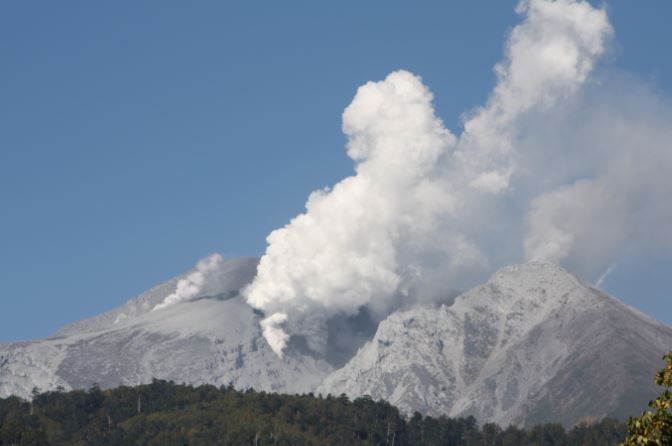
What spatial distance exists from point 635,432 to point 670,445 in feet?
6.01

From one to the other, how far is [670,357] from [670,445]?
471cm

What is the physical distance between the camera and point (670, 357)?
192ft

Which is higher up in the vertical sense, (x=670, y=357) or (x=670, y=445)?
(x=670, y=357)

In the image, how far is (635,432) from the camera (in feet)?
197

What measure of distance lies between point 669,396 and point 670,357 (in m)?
2.66

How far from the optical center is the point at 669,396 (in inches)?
2359

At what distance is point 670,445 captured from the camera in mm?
59438

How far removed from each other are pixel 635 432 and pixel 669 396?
2.54 m
